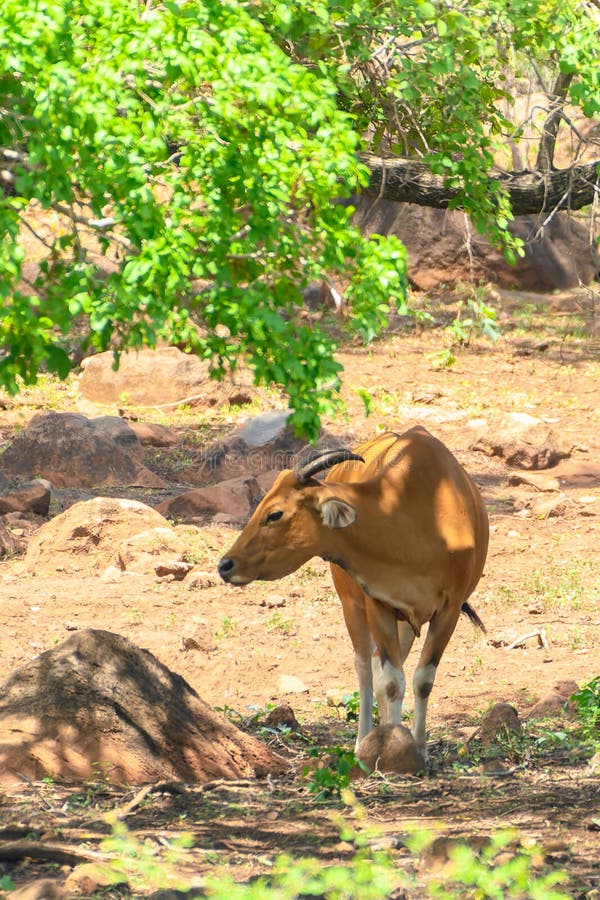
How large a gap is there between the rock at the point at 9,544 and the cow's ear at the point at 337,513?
18.1 ft

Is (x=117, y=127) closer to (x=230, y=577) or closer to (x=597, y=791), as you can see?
(x=230, y=577)

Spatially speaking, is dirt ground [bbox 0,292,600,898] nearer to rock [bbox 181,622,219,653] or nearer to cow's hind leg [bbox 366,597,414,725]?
rock [bbox 181,622,219,653]

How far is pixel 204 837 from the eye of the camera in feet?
17.0

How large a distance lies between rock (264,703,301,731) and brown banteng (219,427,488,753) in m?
0.42

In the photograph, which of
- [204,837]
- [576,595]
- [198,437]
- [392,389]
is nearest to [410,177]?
[576,595]

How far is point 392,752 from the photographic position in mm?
6359

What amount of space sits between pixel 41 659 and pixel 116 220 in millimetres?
2227

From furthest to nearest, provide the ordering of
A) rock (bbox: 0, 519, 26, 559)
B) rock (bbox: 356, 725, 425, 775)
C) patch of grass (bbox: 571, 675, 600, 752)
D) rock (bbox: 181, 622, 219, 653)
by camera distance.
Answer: rock (bbox: 0, 519, 26, 559) → rock (bbox: 181, 622, 219, 653) → patch of grass (bbox: 571, 675, 600, 752) → rock (bbox: 356, 725, 425, 775)

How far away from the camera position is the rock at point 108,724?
5883mm

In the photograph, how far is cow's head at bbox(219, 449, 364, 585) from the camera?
6.40 m

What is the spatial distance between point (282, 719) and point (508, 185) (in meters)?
4.37

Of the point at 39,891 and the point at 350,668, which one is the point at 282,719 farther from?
the point at 39,891

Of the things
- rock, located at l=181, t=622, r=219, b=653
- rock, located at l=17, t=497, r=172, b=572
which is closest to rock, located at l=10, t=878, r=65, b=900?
rock, located at l=181, t=622, r=219, b=653

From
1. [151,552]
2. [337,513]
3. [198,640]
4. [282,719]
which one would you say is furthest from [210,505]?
[337,513]
